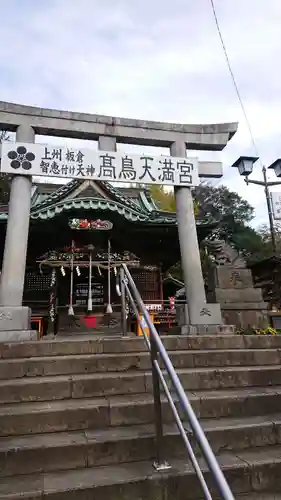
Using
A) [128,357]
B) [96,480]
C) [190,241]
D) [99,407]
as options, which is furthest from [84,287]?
[96,480]

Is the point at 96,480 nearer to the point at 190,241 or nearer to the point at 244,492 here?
the point at 244,492

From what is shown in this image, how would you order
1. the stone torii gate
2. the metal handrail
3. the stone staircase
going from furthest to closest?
the stone torii gate → the stone staircase → the metal handrail

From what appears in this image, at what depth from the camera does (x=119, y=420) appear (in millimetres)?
3119

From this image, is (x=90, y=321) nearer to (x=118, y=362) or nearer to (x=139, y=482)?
(x=118, y=362)

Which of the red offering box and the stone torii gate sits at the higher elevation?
the stone torii gate

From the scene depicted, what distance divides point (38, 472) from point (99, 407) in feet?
2.49

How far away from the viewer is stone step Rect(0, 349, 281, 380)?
12.5 ft

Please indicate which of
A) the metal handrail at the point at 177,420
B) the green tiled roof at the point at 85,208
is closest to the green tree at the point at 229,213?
the green tiled roof at the point at 85,208

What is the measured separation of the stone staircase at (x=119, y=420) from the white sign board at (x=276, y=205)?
638 centimetres

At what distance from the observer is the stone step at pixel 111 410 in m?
2.98

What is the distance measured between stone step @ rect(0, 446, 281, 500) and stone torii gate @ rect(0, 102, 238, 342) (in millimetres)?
3468

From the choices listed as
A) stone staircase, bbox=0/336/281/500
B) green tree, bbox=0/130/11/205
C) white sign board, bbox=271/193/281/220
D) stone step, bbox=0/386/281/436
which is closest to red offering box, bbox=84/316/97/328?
stone staircase, bbox=0/336/281/500

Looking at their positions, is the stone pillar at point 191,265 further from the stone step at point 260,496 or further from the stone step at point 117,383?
the stone step at point 260,496

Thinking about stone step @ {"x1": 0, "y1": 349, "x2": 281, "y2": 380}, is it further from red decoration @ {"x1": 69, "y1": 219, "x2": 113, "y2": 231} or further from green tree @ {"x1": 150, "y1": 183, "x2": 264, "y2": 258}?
green tree @ {"x1": 150, "y1": 183, "x2": 264, "y2": 258}
